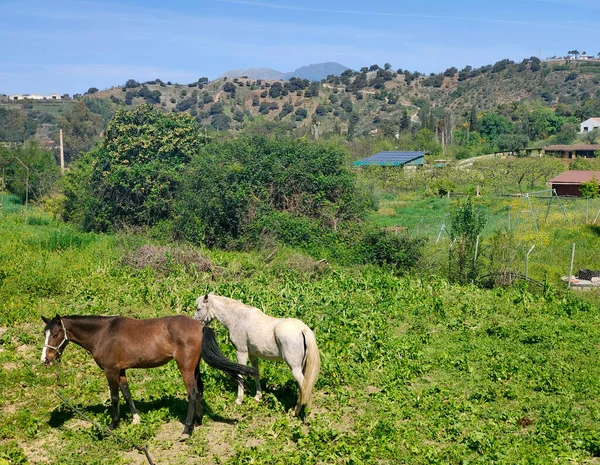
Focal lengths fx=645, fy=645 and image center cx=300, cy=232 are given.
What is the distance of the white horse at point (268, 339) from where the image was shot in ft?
28.7

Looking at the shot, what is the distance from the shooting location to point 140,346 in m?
8.56

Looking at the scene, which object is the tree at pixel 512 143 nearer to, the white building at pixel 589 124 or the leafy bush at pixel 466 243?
the white building at pixel 589 124

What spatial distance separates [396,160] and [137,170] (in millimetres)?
29554

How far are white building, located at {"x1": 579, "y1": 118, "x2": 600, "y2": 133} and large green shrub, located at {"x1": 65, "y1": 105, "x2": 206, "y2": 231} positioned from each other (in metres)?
64.0

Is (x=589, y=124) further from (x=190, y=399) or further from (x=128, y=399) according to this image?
(x=128, y=399)

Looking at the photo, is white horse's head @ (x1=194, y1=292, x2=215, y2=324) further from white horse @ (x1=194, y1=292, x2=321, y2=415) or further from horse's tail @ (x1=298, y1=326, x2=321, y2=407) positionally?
horse's tail @ (x1=298, y1=326, x2=321, y2=407)

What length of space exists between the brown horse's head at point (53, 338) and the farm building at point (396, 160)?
4408 centimetres

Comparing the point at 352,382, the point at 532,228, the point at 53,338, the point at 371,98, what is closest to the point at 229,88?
the point at 371,98

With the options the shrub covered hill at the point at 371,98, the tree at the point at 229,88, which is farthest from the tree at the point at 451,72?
the tree at the point at 229,88

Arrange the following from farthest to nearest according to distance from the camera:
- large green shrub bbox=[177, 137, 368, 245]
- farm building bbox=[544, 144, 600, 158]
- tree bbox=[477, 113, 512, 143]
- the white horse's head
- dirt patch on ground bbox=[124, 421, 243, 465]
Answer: tree bbox=[477, 113, 512, 143] → farm building bbox=[544, 144, 600, 158] → large green shrub bbox=[177, 137, 368, 245] → the white horse's head → dirt patch on ground bbox=[124, 421, 243, 465]

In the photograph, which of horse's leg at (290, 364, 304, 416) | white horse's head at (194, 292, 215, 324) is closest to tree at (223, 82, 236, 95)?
white horse's head at (194, 292, 215, 324)

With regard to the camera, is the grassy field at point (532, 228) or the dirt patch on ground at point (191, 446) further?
the grassy field at point (532, 228)

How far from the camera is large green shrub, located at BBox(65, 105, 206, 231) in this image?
28.1 m

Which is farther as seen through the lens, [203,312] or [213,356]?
[203,312]
